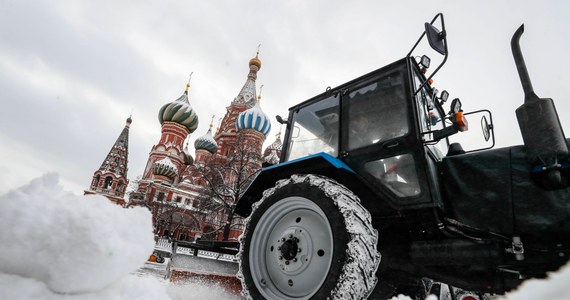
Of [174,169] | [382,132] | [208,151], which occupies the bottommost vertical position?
[382,132]

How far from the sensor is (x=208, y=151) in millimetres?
39438

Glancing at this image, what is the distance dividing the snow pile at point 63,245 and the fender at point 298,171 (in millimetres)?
1741

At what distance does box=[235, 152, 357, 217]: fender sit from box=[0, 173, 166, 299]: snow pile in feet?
5.71

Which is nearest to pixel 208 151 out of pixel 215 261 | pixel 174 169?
pixel 174 169

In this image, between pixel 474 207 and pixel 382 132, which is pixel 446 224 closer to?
pixel 474 207

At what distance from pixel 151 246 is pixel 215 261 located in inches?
93.1

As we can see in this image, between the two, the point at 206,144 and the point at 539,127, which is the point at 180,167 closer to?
the point at 206,144

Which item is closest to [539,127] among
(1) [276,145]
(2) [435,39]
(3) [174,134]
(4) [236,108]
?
(2) [435,39]

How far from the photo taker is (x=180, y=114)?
1528 inches

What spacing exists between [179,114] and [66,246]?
132 feet

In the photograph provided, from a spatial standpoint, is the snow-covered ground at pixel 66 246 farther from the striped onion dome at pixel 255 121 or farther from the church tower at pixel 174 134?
the church tower at pixel 174 134

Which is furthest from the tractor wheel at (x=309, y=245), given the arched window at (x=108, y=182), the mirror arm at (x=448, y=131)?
the arched window at (x=108, y=182)

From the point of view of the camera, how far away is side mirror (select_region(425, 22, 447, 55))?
7.20 ft

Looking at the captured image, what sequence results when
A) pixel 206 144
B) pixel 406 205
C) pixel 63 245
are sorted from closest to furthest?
pixel 63 245 → pixel 406 205 → pixel 206 144
